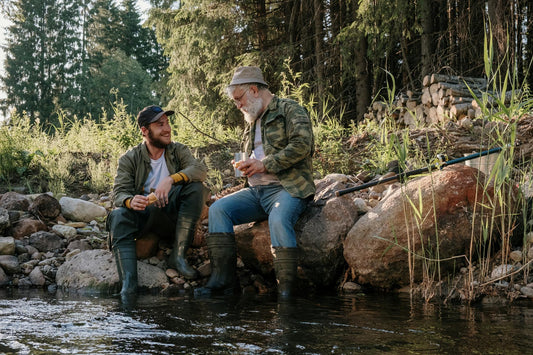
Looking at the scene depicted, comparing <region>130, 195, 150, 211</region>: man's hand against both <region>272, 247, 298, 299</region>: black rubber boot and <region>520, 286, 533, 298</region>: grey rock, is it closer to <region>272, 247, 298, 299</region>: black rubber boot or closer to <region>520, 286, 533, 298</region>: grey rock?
<region>272, 247, 298, 299</region>: black rubber boot

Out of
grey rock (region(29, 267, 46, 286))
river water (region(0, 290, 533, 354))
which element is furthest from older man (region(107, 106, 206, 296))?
grey rock (region(29, 267, 46, 286))

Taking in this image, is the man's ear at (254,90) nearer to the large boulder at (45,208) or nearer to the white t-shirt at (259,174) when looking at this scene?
the white t-shirt at (259,174)

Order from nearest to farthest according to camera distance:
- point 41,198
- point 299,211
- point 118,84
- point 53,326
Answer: point 53,326, point 299,211, point 41,198, point 118,84

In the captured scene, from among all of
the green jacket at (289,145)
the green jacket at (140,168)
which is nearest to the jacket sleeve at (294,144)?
the green jacket at (289,145)

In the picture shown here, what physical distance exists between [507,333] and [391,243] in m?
1.26

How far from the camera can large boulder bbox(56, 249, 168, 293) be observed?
4.35m

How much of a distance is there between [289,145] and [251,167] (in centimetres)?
33

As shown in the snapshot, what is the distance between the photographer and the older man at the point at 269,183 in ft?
12.6

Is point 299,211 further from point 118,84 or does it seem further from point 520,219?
point 118,84

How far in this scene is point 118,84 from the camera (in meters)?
33.2

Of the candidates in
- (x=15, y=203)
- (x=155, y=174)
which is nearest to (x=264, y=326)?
(x=155, y=174)

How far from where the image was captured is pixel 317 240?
4082mm

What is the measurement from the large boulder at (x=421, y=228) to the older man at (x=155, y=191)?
1.44 metres

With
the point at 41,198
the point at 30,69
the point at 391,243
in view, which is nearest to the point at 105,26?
the point at 30,69
